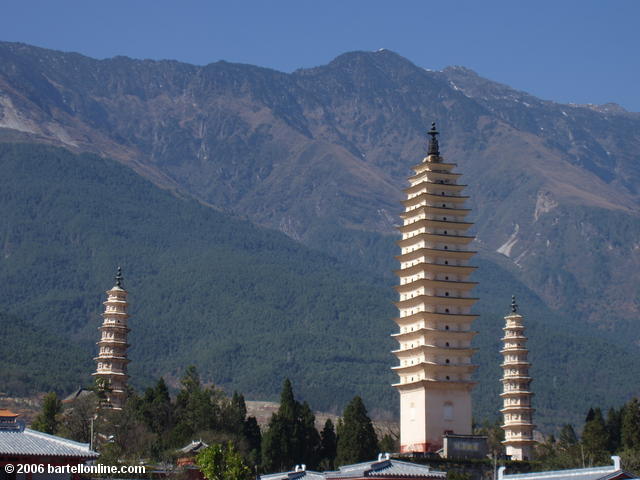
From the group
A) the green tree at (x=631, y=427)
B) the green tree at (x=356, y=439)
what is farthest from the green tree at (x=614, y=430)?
the green tree at (x=356, y=439)

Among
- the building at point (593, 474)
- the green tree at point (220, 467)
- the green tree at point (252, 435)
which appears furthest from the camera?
the green tree at point (252, 435)

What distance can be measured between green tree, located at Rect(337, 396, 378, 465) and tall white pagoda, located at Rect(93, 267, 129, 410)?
1032 inches

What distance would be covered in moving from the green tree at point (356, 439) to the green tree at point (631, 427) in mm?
18218

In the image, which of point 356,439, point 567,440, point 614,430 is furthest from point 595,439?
point 567,440

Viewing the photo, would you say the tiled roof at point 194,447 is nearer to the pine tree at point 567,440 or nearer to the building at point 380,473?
the building at point 380,473

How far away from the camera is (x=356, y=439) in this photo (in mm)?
104375

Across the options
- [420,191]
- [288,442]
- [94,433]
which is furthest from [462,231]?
[94,433]

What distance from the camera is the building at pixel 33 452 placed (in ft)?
228

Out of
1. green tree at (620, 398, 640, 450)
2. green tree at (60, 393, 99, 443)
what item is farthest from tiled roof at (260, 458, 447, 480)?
green tree at (620, 398, 640, 450)

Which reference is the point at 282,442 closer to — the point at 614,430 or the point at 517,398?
the point at 614,430

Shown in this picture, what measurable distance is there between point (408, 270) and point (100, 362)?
1194 inches

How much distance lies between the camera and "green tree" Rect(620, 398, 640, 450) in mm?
103625

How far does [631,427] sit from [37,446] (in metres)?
50.3

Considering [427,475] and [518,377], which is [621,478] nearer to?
[427,475]
